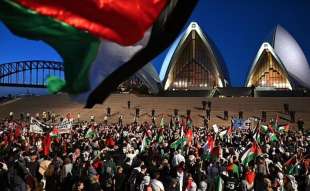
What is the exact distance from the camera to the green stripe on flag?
3793mm

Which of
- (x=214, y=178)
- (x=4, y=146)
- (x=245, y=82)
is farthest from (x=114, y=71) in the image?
(x=245, y=82)

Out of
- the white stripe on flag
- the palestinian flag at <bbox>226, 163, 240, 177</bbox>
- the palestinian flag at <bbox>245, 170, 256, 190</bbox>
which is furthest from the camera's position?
the palestinian flag at <bbox>226, 163, 240, 177</bbox>

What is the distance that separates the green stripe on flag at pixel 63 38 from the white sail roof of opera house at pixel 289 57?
2249 inches

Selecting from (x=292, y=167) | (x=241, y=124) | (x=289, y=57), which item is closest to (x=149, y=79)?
(x=289, y=57)

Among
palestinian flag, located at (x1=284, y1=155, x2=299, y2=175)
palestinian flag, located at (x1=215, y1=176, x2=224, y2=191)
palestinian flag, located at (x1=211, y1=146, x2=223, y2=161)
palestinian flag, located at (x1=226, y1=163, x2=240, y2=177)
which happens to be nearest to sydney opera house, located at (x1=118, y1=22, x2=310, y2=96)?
palestinian flag, located at (x1=211, y1=146, x2=223, y2=161)

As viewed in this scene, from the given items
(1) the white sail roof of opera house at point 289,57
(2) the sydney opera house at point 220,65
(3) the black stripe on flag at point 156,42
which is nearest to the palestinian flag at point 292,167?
(3) the black stripe on flag at point 156,42

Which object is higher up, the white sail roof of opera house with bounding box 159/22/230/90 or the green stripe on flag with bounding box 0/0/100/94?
the white sail roof of opera house with bounding box 159/22/230/90

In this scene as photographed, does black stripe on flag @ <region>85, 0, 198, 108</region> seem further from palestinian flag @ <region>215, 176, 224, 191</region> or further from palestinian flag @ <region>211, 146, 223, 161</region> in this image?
palestinian flag @ <region>211, 146, 223, 161</region>

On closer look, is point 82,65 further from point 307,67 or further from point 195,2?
point 307,67

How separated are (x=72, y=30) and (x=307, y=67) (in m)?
61.9

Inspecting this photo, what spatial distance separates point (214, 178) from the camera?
322 inches

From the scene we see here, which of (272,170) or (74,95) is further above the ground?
(74,95)

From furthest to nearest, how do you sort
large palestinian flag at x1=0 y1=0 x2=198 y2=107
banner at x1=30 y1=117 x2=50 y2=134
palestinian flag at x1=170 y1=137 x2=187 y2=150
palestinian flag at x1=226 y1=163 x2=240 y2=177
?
banner at x1=30 y1=117 x2=50 y2=134 < palestinian flag at x1=170 y1=137 x2=187 y2=150 < palestinian flag at x1=226 y1=163 x2=240 y2=177 < large palestinian flag at x1=0 y1=0 x2=198 y2=107

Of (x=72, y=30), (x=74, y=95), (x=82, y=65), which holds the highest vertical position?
(x=72, y=30)
